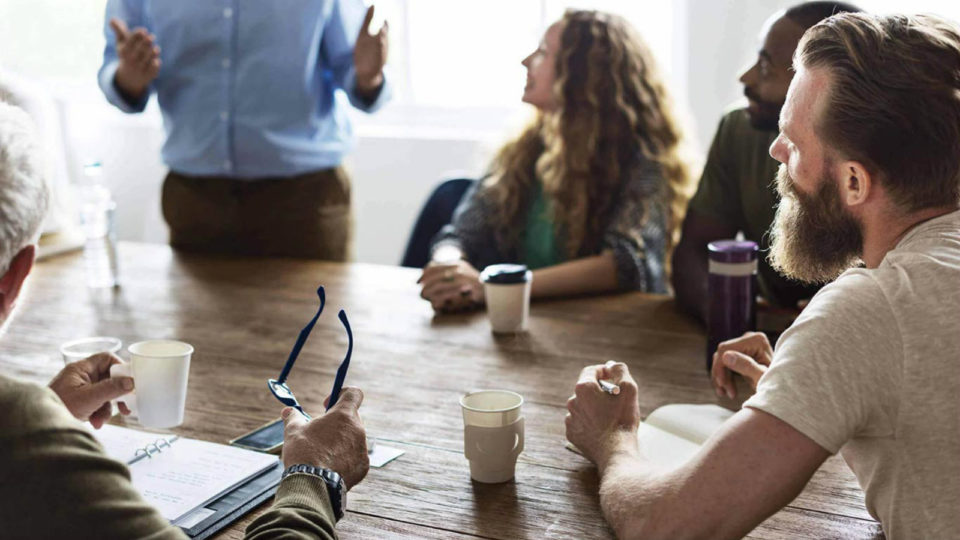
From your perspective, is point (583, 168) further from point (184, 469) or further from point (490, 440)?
point (184, 469)

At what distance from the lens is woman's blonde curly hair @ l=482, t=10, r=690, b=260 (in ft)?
8.79

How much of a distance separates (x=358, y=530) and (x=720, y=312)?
0.84 m

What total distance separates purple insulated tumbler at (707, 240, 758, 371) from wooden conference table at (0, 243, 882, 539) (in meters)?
0.09

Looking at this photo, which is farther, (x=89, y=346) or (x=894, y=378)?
(x=89, y=346)

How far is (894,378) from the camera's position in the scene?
1.09 m

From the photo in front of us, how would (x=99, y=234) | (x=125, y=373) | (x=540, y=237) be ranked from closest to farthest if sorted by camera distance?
(x=125, y=373), (x=99, y=234), (x=540, y=237)

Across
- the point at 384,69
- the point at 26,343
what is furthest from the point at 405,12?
the point at 26,343

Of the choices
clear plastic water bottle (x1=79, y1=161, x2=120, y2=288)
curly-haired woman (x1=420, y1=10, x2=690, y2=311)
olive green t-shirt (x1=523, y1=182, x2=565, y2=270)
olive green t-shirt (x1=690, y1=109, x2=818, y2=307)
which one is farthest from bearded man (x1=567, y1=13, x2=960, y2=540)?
clear plastic water bottle (x1=79, y1=161, x2=120, y2=288)

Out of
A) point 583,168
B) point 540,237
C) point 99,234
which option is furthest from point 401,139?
point 99,234

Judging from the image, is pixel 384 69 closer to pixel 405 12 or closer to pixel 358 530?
pixel 405 12

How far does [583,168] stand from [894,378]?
1639 mm

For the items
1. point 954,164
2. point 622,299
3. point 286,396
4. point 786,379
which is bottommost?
point 622,299

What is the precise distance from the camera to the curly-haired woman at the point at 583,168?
2623 millimetres

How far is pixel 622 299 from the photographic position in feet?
7.83
